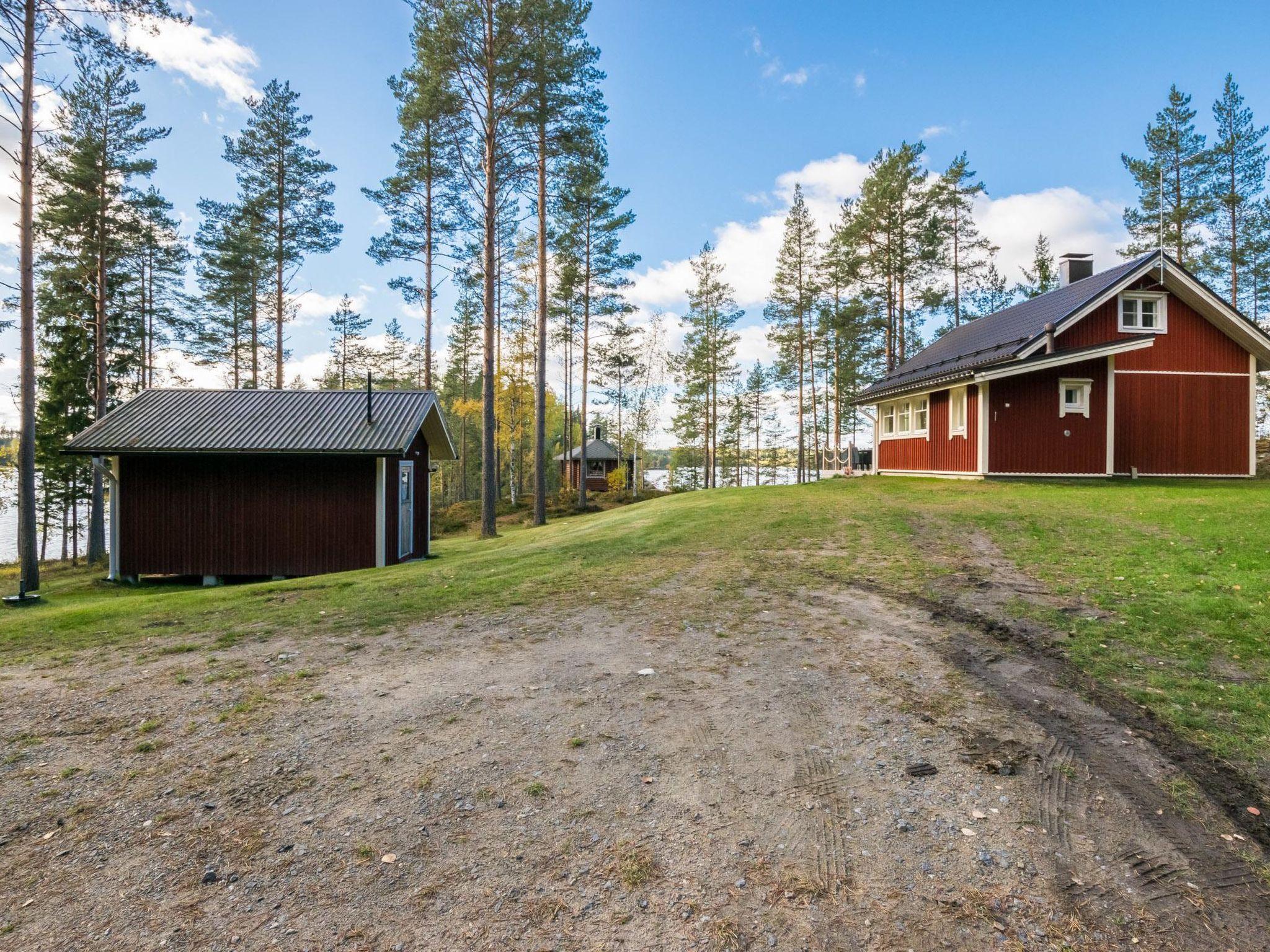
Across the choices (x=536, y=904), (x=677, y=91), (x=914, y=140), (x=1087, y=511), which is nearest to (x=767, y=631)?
(x=536, y=904)

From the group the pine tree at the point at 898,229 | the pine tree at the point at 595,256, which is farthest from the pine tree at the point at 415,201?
the pine tree at the point at 898,229

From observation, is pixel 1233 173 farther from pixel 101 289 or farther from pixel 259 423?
pixel 101 289

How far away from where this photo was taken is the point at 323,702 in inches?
148

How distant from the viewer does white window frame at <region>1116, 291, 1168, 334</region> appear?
16.3 m

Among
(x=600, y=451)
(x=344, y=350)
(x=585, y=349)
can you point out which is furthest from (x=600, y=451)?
(x=344, y=350)

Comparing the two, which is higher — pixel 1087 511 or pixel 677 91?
pixel 677 91

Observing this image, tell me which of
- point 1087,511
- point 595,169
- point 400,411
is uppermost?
point 595,169

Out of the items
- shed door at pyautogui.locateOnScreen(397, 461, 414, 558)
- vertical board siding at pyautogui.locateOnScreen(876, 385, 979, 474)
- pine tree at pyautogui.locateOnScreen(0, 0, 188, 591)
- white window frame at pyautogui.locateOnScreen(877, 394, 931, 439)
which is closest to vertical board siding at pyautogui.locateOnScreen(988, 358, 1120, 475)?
vertical board siding at pyautogui.locateOnScreen(876, 385, 979, 474)

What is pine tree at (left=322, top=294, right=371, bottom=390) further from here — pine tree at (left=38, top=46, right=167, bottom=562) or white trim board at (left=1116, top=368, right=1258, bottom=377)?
white trim board at (left=1116, top=368, right=1258, bottom=377)

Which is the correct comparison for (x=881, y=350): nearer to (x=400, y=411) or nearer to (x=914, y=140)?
(x=914, y=140)

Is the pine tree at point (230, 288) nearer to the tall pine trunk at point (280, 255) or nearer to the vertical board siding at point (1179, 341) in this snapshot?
the tall pine trunk at point (280, 255)

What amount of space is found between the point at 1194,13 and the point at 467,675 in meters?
19.7

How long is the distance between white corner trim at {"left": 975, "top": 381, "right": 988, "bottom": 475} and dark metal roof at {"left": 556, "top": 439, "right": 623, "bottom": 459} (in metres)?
23.0

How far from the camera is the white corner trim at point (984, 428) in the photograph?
51.1 ft
